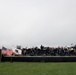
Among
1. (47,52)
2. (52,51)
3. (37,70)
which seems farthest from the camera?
(52,51)

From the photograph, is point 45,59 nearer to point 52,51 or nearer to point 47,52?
point 47,52

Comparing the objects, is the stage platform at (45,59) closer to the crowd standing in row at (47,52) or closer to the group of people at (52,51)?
the crowd standing in row at (47,52)

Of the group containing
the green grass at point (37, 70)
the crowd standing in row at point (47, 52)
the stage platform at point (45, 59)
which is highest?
the crowd standing in row at point (47, 52)

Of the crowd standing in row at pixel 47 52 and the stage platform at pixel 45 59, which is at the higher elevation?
the crowd standing in row at pixel 47 52

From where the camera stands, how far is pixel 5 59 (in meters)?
36.6

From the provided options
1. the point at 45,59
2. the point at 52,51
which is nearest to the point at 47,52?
the point at 52,51

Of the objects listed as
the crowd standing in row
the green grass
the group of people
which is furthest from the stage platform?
the green grass

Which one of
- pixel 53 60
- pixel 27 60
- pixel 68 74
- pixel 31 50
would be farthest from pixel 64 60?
pixel 68 74

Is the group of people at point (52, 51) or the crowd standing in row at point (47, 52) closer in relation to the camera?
the crowd standing in row at point (47, 52)

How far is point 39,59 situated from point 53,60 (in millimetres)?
1830

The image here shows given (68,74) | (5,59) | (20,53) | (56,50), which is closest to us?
(68,74)

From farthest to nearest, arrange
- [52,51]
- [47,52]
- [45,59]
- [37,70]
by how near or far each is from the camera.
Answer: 1. [52,51]
2. [47,52]
3. [45,59]
4. [37,70]

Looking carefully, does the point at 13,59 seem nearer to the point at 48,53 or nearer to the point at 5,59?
the point at 5,59

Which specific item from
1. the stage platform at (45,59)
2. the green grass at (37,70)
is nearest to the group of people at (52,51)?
the stage platform at (45,59)
